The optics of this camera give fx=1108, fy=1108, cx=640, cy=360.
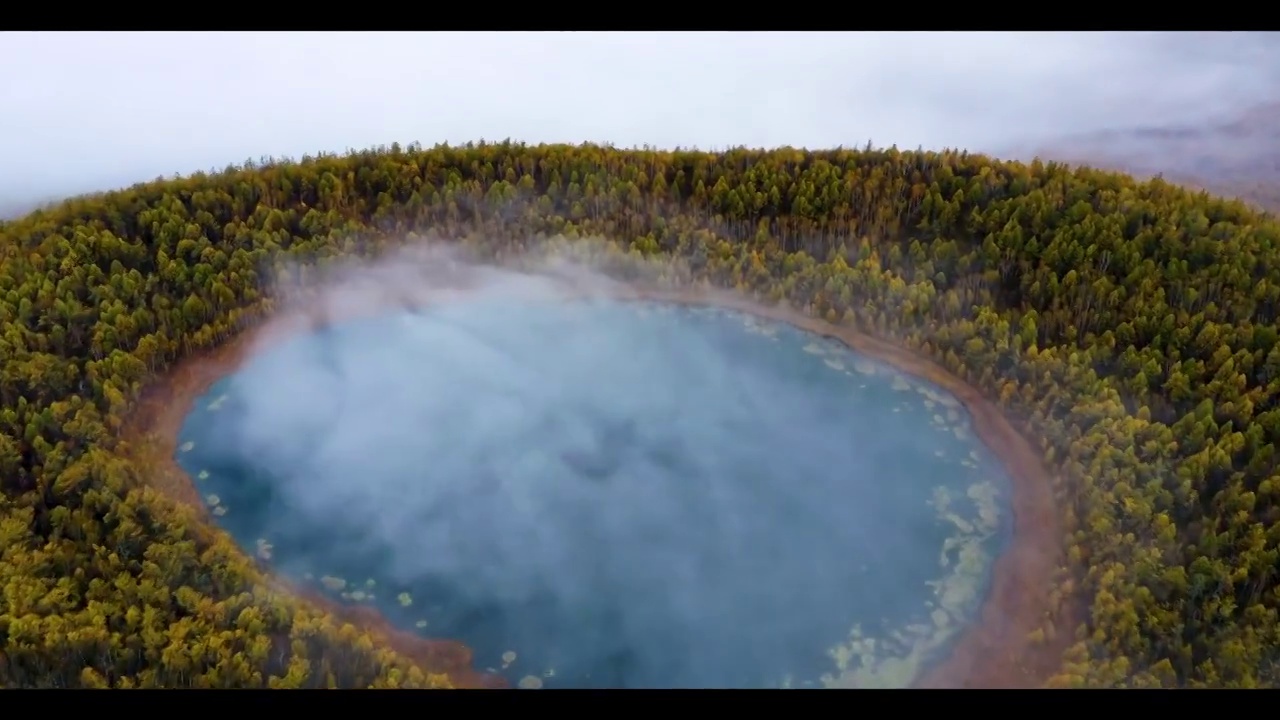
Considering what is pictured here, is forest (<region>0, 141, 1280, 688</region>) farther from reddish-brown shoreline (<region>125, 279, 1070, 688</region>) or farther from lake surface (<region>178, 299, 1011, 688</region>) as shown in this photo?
lake surface (<region>178, 299, 1011, 688</region>)

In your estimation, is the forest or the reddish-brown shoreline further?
the reddish-brown shoreline

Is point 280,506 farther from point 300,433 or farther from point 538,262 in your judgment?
point 538,262

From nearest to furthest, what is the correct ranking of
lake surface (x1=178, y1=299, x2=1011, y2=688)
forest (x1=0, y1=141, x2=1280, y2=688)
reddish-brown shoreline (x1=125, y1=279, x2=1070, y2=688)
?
forest (x1=0, y1=141, x2=1280, y2=688) < reddish-brown shoreline (x1=125, y1=279, x2=1070, y2=688) < lake surface (x1=178, y1=299, x2=1011, y2=688)

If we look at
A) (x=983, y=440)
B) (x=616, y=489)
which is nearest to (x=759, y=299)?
(x=983, y=440)

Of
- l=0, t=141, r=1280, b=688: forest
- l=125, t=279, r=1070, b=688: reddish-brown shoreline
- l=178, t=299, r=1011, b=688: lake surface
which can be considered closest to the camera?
l=0, t=141, r=1280, b=688: forest

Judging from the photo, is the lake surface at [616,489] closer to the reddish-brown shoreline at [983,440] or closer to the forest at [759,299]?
the reddish-brown shoreline at [983,440]

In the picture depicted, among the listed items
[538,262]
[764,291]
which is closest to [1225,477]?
[764,291]

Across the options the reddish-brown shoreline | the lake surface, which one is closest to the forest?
the reddish-brown shoreline

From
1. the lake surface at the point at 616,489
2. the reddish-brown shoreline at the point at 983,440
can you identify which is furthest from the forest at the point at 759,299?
the lake surface at the point at 616,489
